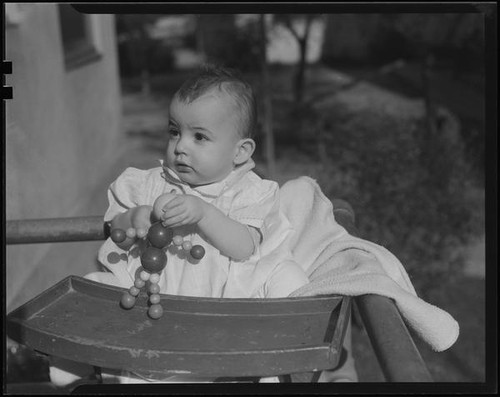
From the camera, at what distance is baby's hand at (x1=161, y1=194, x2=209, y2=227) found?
2.66ft

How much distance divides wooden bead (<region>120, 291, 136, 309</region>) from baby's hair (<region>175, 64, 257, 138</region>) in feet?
0.77

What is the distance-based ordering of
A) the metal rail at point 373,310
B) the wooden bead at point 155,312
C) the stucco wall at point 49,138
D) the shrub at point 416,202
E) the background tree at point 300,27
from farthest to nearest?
the background tree at point 300,27 < the shrub at point 416,202 < the stucco wall at point 49,138 < the wooden bead at point 155,312 < the metal rail at point 373,310

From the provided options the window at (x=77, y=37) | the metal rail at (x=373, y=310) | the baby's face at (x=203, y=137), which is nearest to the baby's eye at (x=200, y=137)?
the baby's face at (x=203, y=137)

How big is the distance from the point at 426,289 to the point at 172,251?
1.35 m

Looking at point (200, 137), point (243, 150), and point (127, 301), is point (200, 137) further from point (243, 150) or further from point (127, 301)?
point (127, 301)

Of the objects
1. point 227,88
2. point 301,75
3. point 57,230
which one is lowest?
point 301,75

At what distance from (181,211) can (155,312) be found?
0.39 feet

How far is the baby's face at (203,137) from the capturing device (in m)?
0.83

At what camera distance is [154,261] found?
2.72 feet

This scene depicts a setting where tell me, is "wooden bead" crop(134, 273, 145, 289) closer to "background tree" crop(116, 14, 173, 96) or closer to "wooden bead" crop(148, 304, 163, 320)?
"wooden bead" crop(148, 304, 163, 320)

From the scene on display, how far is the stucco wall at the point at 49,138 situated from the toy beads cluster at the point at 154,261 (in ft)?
0.71

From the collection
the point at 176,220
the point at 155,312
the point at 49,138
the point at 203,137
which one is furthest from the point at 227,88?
the point at 49,138

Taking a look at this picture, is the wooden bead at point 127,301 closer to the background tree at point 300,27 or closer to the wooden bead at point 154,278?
the wooden bead at point 154,278

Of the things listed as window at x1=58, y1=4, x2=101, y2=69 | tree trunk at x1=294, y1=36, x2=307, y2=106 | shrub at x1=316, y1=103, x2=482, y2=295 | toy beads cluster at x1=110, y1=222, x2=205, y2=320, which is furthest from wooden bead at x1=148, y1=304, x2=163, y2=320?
tree trunk at x1=294, y1=36, x2=307, y2=106
